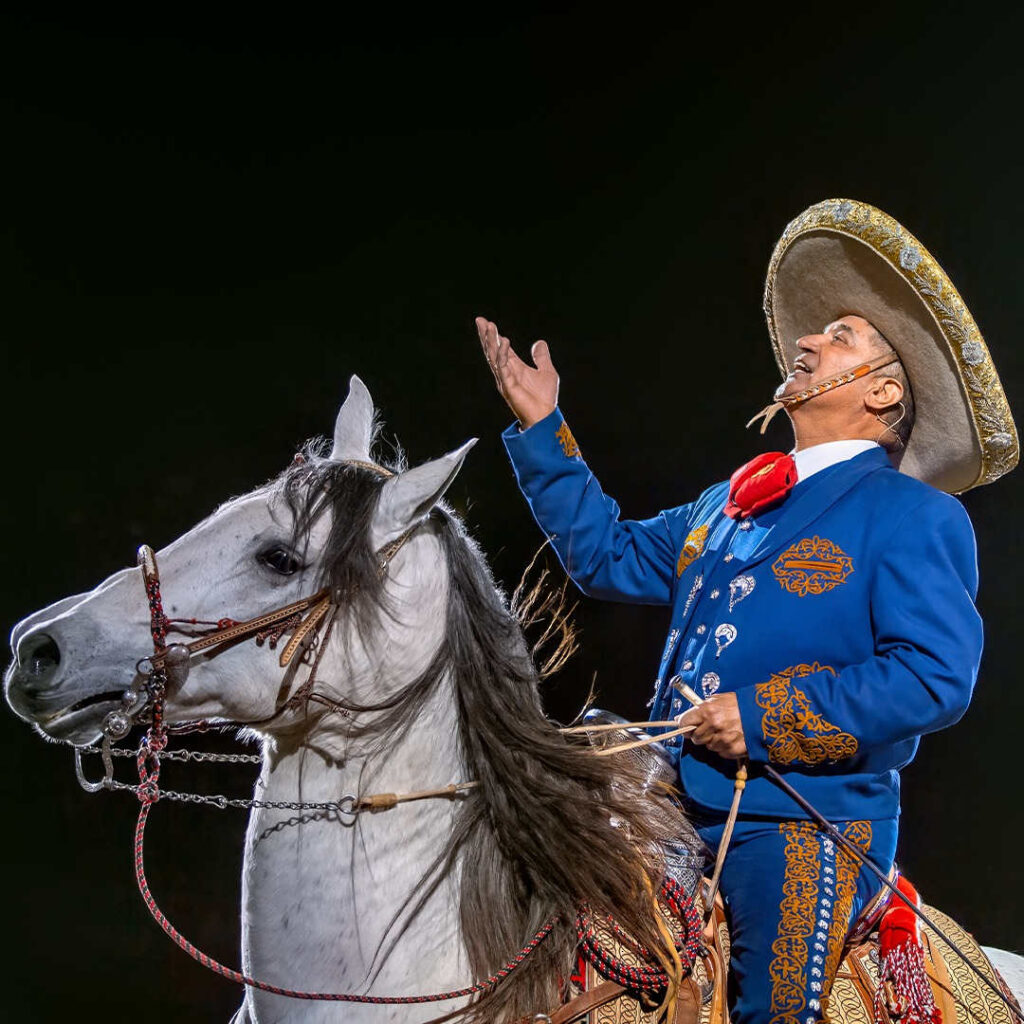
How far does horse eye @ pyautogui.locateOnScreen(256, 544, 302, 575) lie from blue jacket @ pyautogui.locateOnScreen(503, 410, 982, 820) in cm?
48

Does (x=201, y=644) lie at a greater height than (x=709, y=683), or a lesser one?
greater

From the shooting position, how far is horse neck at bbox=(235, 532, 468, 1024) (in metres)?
1.07

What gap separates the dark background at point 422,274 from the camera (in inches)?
109

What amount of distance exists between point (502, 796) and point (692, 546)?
0.54m

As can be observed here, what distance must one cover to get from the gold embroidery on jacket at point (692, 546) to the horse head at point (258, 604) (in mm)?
492

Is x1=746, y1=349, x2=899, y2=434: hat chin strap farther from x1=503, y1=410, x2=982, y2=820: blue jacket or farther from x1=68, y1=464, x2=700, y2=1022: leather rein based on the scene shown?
x1=68, y1=464, x2=700, y2=1022: leather rein

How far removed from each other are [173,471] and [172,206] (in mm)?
773

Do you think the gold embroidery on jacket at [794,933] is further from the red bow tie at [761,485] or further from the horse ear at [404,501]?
the horse ear at [404,501]

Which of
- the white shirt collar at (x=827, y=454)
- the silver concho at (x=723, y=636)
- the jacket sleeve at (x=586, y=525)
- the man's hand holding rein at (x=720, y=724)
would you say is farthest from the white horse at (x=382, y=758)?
the white shirt collar at (x=827, y=454)

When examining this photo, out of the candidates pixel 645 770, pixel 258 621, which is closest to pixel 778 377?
pixel 645 770

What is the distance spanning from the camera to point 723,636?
1.29 meters

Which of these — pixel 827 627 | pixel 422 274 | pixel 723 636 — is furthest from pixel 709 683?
pixel 422 274

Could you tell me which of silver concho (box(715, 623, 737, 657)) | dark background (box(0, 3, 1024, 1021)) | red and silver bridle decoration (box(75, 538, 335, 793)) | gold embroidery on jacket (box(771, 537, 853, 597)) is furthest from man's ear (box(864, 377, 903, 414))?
dark background (box(0, 3, 1024, 1021))

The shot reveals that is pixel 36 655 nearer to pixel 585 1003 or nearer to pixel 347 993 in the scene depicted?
pixel 347 993
